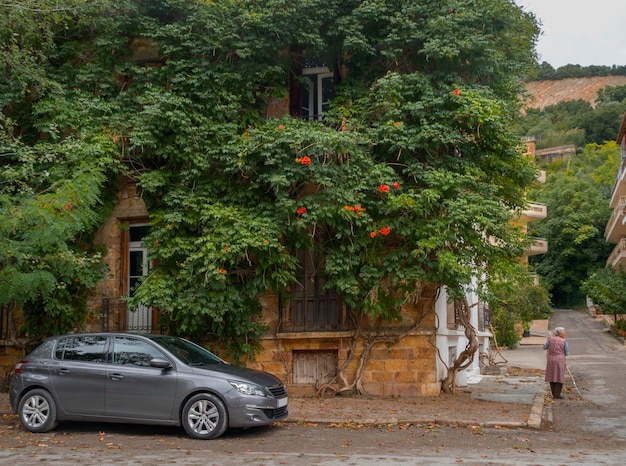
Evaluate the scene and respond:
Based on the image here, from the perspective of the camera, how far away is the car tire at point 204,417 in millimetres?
9523

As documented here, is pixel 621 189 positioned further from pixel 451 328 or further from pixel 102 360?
pixel 102 360

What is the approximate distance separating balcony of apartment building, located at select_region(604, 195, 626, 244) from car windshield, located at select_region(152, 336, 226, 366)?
104ft

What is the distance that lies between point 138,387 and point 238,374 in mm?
1430

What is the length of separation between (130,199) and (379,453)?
9.11 metres

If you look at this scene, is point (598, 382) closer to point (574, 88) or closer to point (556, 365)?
point (556, 365)

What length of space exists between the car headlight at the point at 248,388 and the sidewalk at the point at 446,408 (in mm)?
1573

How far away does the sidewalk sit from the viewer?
428 inches

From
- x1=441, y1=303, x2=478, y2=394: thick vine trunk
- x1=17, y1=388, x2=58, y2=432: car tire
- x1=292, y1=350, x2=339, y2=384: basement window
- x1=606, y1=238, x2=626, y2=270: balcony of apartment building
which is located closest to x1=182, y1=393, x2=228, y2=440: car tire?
x1=17, y1=388, x2=58, y2=432: car tire

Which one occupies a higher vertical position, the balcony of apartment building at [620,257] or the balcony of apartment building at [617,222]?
the balcony of apartment building at [617,222]

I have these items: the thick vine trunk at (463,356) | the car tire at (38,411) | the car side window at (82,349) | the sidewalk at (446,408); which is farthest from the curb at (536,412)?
the car tire at (38,411)

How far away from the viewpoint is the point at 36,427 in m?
10.2

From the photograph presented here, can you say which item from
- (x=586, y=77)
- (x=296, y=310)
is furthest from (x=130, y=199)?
(x=586, y=77)

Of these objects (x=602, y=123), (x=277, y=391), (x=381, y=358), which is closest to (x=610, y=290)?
(x=381, y=358)

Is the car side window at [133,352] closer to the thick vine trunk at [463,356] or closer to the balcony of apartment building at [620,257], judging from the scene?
the thick vine trunk at [463,356]
